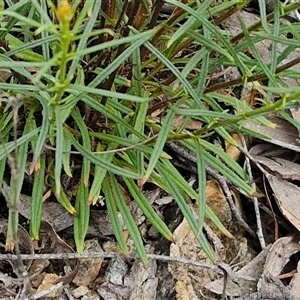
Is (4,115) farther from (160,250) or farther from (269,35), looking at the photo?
(269,35)

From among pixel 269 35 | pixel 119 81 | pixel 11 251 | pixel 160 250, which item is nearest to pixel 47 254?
pixel 11 251

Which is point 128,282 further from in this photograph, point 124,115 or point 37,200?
point 124,115

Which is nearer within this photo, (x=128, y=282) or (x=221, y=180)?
(x=128, y=282)

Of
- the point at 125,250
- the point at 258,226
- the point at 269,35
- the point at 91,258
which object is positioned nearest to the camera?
the point at 269,35

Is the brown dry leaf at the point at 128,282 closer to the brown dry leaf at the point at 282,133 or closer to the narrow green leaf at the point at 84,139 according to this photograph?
the narrow green leaf at the point at 84,139

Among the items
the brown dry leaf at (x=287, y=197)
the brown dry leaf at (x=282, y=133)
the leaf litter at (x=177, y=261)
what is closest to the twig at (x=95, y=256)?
the leaf litter at (x=177, y=261)

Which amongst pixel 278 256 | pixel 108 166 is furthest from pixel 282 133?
pixel 108 166
